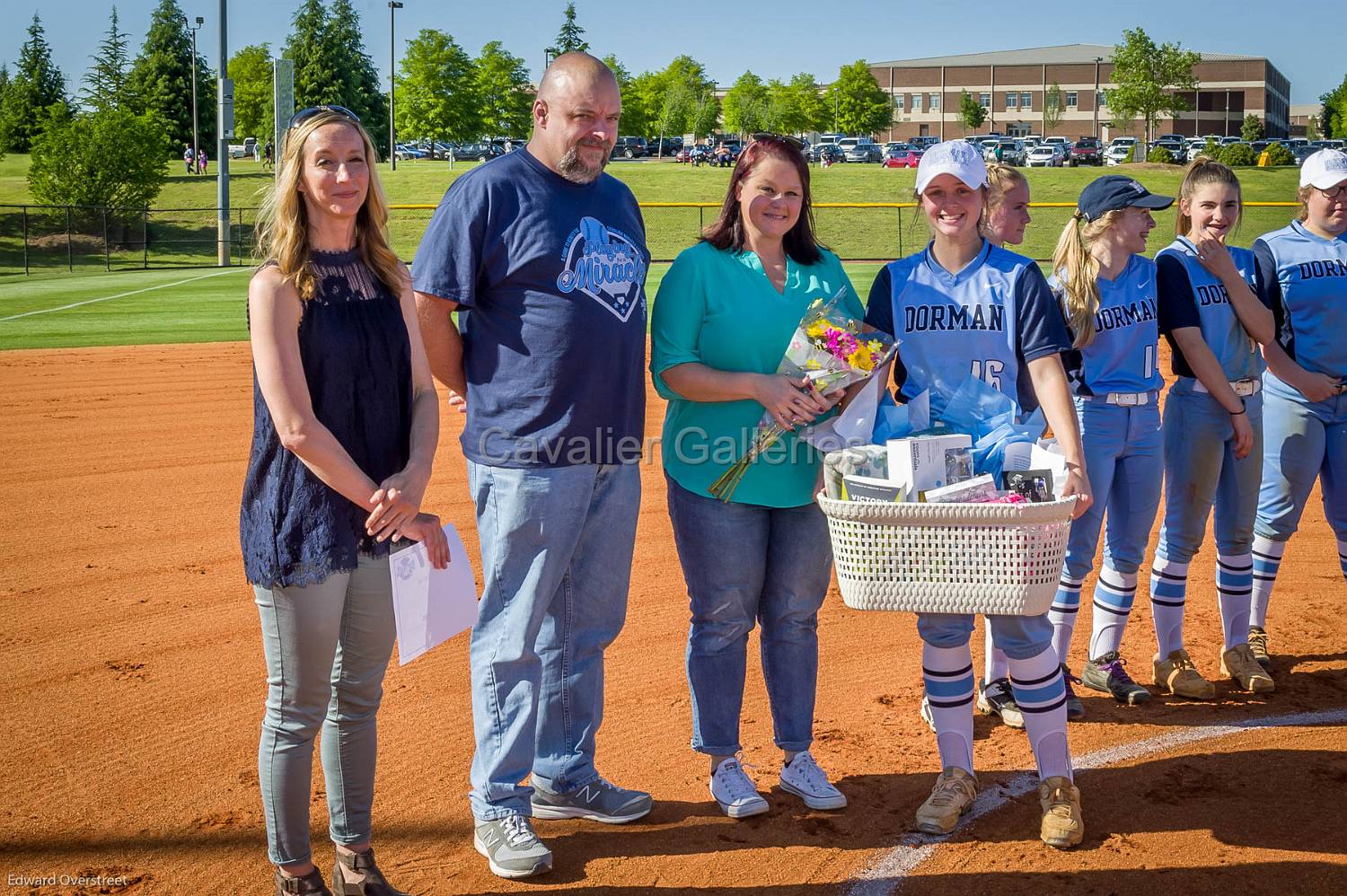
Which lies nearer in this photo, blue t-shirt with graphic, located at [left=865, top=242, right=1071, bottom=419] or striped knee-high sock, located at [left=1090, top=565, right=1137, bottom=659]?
blue t-shirt with graphic, located at [left=865, top=242, right=1071, bottom=419]

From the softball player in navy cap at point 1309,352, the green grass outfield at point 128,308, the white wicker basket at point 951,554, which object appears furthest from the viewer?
the green grass outfield at point 128,308

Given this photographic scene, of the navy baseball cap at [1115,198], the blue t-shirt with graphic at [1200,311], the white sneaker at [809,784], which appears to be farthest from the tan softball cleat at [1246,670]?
the white sneaker at [809,784]

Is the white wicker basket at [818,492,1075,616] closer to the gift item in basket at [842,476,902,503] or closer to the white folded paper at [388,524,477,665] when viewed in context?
the gift item in basket at [842,476,902,503]

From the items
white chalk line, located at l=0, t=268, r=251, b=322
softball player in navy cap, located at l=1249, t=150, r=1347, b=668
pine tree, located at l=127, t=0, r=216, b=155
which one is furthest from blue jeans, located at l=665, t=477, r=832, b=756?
pine tree, located at l=127, t=0, r=216, b=155

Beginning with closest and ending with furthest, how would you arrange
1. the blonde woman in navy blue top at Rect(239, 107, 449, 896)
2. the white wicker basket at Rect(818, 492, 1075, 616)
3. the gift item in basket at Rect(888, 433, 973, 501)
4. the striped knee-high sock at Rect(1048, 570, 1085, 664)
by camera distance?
the blonde woman in navy blue top at Rect(239, 107, 449, 896), the white wicker basket at Rect(818, 492, 1075, 616), the gift item in basket at Rect(888, 433, 973, 501), the striped knee-high sock at Rect(1048, 570, 1085, 664)

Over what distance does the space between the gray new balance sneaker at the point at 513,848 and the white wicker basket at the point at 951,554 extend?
1.27m

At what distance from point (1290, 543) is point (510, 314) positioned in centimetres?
589

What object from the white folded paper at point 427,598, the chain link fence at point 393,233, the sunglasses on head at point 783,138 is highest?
the chain link fence at point 393,233

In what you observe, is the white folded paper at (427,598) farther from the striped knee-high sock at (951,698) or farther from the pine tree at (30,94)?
the pine tree at (30,94)

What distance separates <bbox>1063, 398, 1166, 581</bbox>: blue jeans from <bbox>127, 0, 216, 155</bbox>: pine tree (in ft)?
256

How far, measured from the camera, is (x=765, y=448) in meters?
3.76

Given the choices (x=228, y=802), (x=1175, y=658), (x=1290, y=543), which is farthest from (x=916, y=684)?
(x=1290, y=543)

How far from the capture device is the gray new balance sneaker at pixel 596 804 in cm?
394

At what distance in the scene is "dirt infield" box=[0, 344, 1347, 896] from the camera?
3588 millimetres
